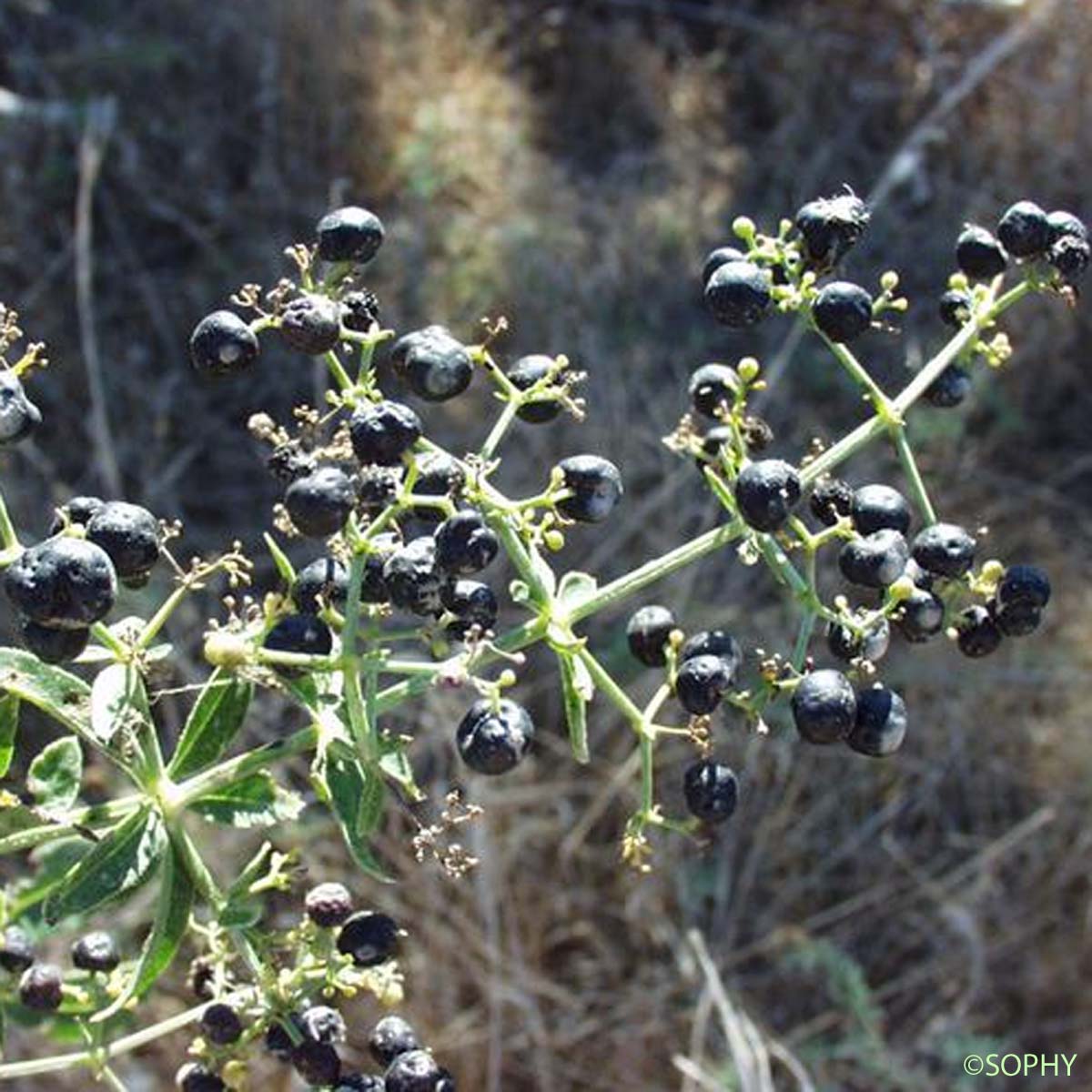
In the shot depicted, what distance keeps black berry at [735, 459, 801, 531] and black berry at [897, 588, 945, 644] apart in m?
0.25

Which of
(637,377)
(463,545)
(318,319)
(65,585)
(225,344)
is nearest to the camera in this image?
(65,585)

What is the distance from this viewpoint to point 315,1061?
2.44 meters

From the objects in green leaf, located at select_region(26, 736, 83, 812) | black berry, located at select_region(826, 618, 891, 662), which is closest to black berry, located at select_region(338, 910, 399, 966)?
green leaf, located at select_region(26, 736, 83, 812)

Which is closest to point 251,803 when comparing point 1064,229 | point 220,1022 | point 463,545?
point 220,1022

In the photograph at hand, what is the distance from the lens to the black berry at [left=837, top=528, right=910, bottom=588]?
2447mm

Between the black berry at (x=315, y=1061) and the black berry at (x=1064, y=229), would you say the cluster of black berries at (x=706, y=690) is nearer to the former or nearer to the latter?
the black berry at (x=315, y=1061)

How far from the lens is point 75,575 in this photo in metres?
2.19

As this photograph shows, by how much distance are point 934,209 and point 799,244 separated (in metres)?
5.63

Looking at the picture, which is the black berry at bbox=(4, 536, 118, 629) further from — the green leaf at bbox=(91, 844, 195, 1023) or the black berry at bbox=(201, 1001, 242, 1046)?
the black berry at bbox=(201, 1001, 242, 1046)

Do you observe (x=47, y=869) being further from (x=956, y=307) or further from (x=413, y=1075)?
(x=956, y=307)

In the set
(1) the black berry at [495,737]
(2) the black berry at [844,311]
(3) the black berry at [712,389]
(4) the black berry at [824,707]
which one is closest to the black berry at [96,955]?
(1) the black berry at [495,737]

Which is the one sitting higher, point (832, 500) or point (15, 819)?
point (832, 500)

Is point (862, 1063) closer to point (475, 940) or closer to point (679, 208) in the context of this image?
point (475, 940)

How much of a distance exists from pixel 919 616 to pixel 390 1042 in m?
1.03
